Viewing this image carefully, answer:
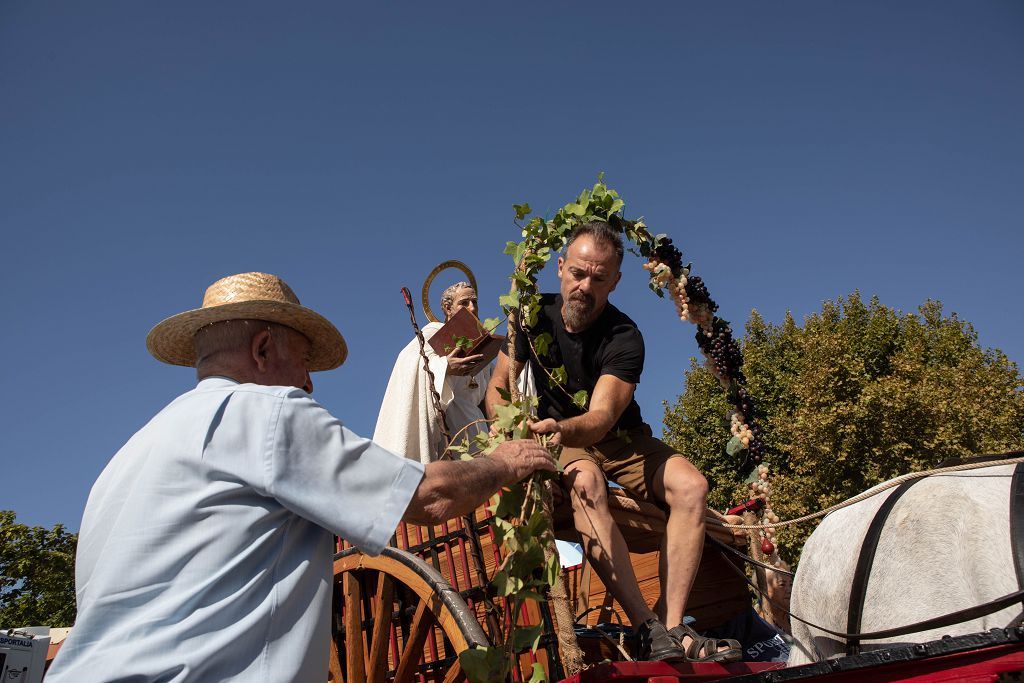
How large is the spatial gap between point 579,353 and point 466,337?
0.59 metres

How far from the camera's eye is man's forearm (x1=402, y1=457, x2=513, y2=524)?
2.04 metres

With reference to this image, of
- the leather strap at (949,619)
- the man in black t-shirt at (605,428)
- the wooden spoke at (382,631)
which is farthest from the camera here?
the wooden spoke at (382,631)

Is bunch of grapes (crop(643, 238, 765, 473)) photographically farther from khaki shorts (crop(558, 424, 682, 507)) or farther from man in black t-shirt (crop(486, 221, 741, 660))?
khaki shorts (crop(558, 424, 682, 507))

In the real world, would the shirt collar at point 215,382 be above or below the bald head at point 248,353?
below

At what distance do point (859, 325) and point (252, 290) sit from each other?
23381 mm

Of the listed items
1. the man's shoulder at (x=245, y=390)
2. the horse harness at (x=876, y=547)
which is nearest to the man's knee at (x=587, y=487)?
the horse harness at (x=876, y=547)

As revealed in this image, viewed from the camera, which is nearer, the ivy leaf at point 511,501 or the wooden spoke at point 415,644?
the ivy leaf at point 511,501

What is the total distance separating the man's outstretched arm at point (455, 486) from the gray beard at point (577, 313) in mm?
1433

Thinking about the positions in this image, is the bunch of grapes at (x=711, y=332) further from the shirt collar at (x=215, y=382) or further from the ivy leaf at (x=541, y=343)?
the shirt collar at (x=215, y=382)

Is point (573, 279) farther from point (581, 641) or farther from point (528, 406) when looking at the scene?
point (581, 641)

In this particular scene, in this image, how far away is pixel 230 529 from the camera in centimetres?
182

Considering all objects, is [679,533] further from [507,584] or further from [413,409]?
[413,409]

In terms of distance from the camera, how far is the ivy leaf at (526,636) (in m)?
2.63

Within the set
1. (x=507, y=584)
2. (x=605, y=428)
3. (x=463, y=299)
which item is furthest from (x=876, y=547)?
(x=463, y=299)
